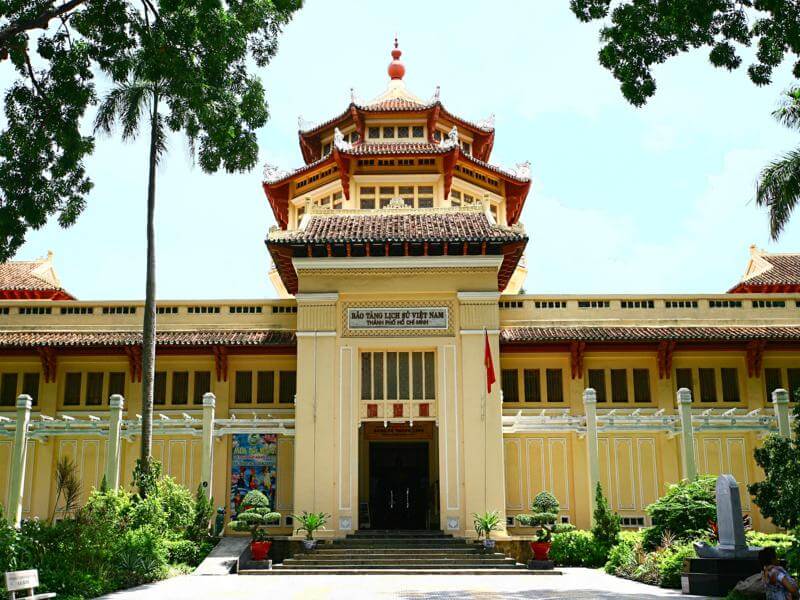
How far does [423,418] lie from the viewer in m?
25.5

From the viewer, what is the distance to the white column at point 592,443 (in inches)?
969

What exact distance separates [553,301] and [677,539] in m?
11.3

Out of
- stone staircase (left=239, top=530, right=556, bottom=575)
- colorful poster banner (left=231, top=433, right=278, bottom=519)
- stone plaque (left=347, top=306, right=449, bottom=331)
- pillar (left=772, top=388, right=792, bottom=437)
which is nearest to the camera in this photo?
stone staircase (left=239, top=530, right=556, bottom=575)

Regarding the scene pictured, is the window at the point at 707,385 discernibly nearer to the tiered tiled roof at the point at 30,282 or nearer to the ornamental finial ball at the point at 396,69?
the ornamental finial ball at the point at 396,69

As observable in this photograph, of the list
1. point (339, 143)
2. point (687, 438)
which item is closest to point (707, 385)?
point (687, 438)

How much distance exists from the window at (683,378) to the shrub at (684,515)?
8.39 meters

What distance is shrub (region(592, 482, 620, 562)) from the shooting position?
22.8m

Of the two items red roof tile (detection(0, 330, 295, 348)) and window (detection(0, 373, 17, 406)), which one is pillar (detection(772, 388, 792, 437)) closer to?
red roof tile (detection(0, 330, 295, 348))

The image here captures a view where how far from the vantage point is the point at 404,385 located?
84.9 ft

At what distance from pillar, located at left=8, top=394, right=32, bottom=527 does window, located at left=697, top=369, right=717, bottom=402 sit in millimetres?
20890

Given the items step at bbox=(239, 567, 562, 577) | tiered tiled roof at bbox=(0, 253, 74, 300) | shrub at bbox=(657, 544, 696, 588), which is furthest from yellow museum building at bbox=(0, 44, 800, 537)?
tiered tiled roof at bbox=(0, 253, 74, 300)

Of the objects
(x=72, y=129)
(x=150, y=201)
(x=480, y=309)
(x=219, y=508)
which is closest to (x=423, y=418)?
(x=480, y=309)

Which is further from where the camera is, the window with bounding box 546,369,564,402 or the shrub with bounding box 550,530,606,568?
the window with bounding box 546,369,564,402

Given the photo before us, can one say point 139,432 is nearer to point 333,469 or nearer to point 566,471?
point 333,469
